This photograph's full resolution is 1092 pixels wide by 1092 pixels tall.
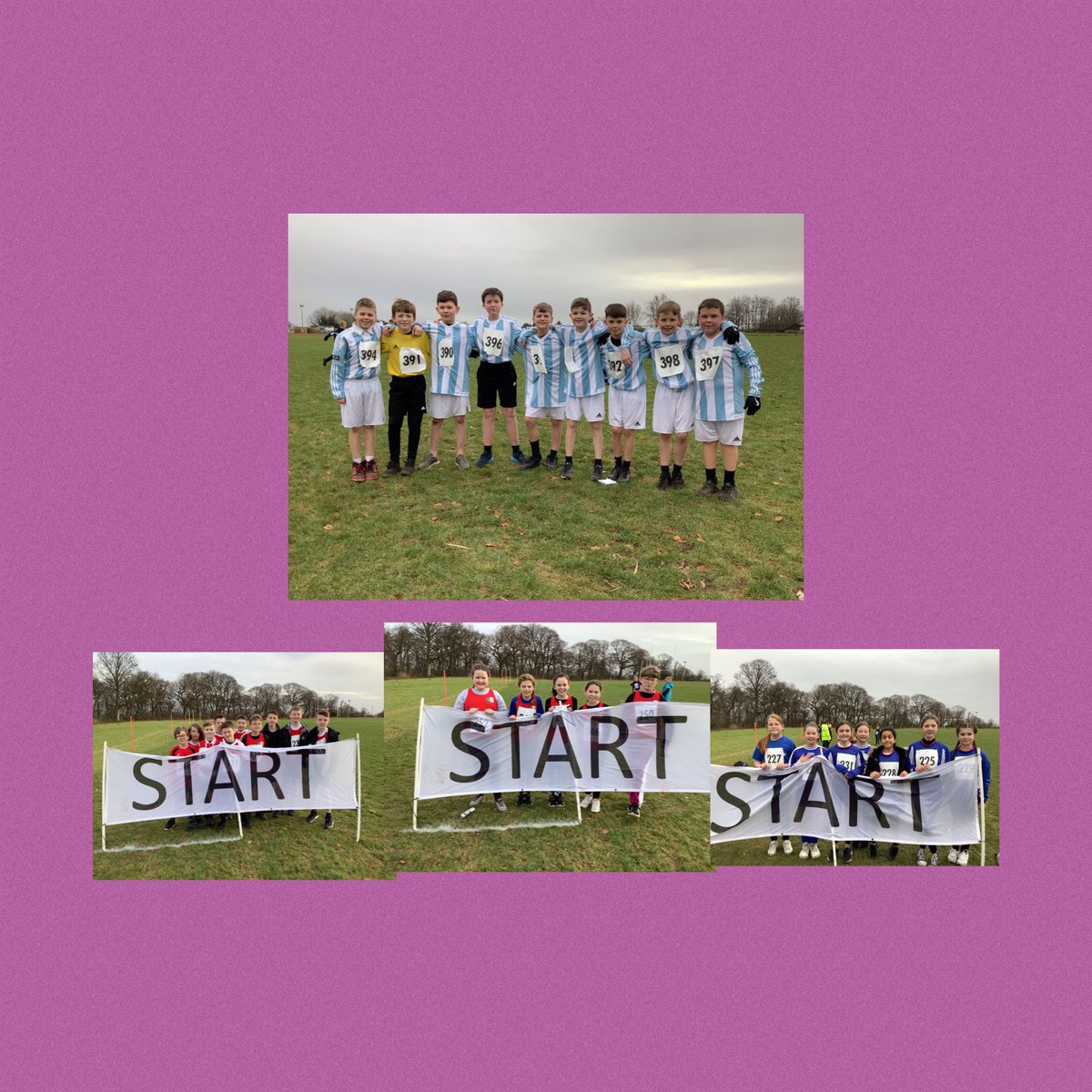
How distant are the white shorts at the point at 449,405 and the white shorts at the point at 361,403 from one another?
58cm

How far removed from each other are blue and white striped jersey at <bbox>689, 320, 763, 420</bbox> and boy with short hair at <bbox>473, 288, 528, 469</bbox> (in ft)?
6.42

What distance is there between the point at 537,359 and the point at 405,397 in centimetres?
148

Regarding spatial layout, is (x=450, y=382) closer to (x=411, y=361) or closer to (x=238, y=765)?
(x=411, y=361)

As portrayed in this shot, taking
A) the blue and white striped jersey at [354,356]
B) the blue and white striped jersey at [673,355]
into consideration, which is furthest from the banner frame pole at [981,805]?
the blue and white striped jersey at [354,356]

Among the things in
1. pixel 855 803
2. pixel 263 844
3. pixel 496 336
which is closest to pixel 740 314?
pixel 496 336

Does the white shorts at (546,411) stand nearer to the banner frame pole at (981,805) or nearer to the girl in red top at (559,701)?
the girl in red top at (559,701)

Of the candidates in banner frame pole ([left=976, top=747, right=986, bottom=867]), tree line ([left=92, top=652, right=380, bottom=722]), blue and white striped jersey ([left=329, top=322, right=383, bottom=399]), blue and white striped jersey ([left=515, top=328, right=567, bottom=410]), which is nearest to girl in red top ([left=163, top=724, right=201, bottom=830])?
tree line ([left=92, top=652, right=380, bottom=722])

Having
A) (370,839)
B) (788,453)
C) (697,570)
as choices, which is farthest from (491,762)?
(788,453)

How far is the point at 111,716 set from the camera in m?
6.17

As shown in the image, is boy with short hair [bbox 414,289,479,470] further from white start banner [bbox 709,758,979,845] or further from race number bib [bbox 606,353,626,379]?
white start banner [bbox 709,758,979,845]

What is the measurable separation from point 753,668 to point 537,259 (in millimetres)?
4014

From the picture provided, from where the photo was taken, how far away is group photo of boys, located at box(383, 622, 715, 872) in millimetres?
5859

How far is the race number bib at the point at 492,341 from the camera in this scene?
7.47 meters

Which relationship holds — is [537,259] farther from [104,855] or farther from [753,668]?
[104,855]
